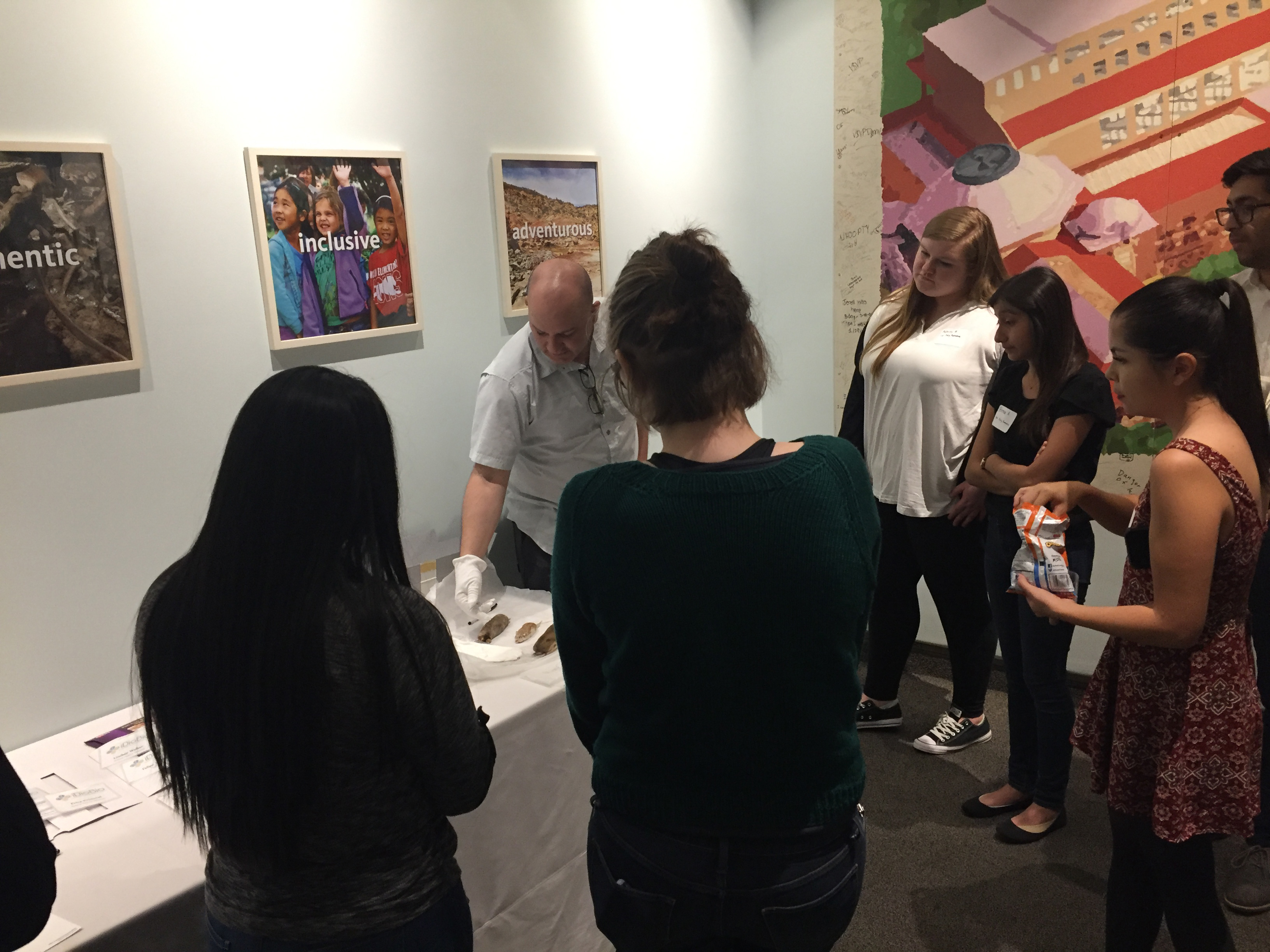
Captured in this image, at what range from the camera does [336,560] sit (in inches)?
40.6

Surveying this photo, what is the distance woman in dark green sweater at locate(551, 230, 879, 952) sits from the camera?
0.99 meters

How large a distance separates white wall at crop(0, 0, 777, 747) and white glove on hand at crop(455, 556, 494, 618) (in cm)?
28

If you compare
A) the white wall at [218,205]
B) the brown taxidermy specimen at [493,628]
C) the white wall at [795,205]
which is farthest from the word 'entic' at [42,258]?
the white wall at [795,205]

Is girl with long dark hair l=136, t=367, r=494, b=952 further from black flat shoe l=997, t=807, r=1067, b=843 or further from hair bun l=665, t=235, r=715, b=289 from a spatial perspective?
black flat shoe l=997, t=807, r=1067, b=843

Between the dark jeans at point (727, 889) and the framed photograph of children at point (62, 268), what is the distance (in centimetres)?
139

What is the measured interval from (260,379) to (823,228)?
7.15ft

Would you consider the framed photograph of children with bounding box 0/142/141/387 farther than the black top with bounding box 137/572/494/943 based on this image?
Yes

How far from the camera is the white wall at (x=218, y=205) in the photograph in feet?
5.76

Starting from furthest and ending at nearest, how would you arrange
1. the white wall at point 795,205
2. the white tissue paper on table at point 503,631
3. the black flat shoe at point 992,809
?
1. the white wall at point 795,205
2. the black flat shoe at point 992,809
3. the white tissue paper on table at point 503,631

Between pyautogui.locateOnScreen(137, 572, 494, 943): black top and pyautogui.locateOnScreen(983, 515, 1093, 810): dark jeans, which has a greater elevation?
pyautogui.locateOnScreen(137, 572, 494, 943): black top

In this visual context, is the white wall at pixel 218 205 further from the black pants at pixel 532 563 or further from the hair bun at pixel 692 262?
the hair bun at pixel 692 262

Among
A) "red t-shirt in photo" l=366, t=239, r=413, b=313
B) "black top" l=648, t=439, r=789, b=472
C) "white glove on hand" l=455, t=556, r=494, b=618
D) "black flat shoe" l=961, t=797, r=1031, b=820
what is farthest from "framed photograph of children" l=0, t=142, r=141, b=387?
"black flat shoe" l=961, t=797, r=1031, b=820

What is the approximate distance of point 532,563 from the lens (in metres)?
2.54

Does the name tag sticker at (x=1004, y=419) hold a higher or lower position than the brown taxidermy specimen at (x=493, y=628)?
higher
